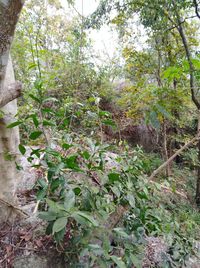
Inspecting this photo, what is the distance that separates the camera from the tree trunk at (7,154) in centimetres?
99

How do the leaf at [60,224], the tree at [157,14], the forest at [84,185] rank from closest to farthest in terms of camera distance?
the leaf at [60,224] < the forest at [84,185] < the tree at [157,14]

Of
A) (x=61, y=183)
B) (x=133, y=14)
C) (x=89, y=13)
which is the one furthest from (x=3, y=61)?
(x=89, y=13)

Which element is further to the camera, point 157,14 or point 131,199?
point 157,14

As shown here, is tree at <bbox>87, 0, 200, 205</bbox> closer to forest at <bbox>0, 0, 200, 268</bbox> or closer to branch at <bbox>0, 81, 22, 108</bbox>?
forest at <bbox>0, 0, 200, 268</bbox>

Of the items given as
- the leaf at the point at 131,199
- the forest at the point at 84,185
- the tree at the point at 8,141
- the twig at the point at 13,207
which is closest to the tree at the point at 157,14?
the forest at the point at 84,185

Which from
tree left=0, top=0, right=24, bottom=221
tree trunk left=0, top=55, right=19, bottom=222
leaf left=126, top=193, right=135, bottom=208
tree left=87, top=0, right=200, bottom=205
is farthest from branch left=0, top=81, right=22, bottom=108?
tree left=87, top=0, right=200, bottom=205

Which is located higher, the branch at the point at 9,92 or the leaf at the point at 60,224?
the branch at the point at 9,92

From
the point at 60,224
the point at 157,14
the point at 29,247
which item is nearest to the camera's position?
the point at 60,224

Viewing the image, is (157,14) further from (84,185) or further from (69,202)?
(69,202)

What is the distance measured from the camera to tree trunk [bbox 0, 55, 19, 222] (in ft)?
3.25

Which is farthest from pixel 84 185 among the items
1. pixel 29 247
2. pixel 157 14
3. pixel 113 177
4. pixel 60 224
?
pixel 157 14

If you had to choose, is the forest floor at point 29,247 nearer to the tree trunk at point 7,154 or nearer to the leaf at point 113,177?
the tree trunk at point 7,154

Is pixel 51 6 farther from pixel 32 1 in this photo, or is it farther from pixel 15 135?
pixel 15 135

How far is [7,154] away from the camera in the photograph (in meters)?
1.00
